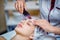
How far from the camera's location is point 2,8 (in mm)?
673

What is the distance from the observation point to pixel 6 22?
700mm

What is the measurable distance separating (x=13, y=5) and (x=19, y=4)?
4cm

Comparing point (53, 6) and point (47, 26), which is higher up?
point (53, 6)

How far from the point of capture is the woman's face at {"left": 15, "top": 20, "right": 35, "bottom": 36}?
1.96 feet

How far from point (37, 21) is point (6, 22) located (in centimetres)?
21

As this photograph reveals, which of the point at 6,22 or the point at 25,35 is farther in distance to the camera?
the point at 6,22

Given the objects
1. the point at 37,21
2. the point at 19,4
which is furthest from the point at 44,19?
the point at 19,4

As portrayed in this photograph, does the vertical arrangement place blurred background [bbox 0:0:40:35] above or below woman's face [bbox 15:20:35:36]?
above

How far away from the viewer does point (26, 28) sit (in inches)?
23.6

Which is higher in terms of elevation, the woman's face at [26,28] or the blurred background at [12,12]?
the blurred background at [12,12]

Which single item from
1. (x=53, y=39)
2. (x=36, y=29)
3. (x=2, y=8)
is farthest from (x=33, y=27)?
(x=2, y=8)

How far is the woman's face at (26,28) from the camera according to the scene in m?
0.60

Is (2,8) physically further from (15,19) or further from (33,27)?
(33,27)

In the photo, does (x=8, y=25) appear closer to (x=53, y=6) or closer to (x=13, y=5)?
(x=13, y=5)
